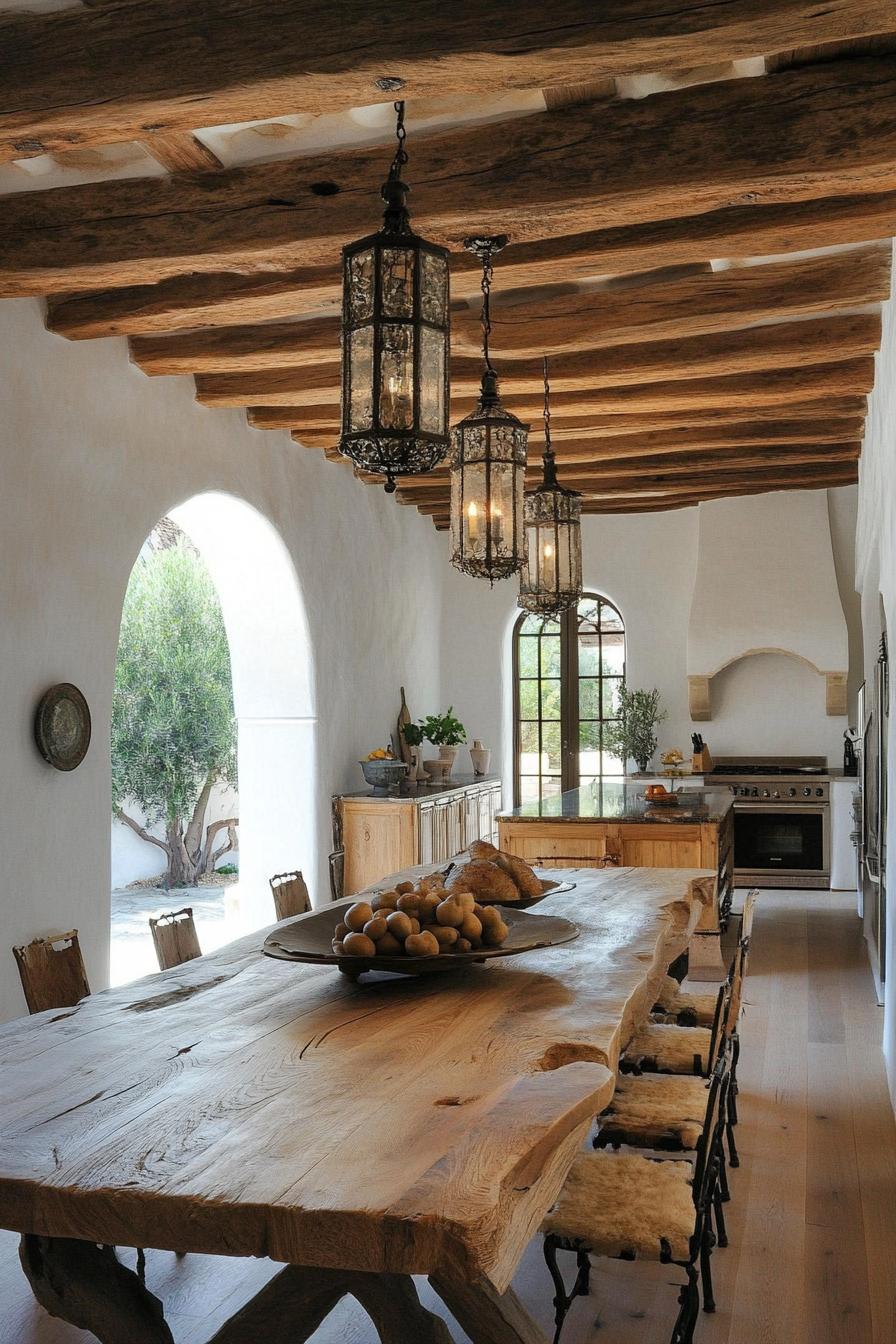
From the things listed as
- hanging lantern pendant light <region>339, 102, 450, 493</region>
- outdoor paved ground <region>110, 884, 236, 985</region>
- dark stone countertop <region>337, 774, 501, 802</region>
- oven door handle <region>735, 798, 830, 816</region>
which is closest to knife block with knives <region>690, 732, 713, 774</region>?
oven door handle <region>735, 798, 830, 816</region>

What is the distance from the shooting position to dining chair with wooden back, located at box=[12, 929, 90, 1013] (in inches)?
120

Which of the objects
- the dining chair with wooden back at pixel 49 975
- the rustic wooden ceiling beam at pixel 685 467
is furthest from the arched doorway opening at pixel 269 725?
the dining chair with wooden back at pixel 49 975

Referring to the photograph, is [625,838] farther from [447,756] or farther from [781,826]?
[781,826]

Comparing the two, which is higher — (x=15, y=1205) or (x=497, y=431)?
(x=497, y=431)

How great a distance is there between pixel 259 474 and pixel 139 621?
5103 mm

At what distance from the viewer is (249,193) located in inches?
152

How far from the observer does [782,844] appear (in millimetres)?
Answer: 9539

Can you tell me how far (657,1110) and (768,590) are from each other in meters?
7.32

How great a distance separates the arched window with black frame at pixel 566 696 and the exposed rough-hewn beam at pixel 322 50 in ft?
25.9

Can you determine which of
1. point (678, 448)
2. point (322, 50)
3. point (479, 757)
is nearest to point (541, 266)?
point (322, 50)

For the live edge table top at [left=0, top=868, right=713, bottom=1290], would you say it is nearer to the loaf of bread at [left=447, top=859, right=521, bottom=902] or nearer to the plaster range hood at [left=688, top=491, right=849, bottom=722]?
the loaf of bread at [left=447, top=859, right=521, bottom=902]

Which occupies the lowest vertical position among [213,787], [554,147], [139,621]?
[213,787]

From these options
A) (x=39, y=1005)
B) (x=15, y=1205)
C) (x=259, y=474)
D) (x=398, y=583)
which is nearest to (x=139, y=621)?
(x=398, y=583)

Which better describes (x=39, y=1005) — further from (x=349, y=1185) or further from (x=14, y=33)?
(x=14, y=33)
